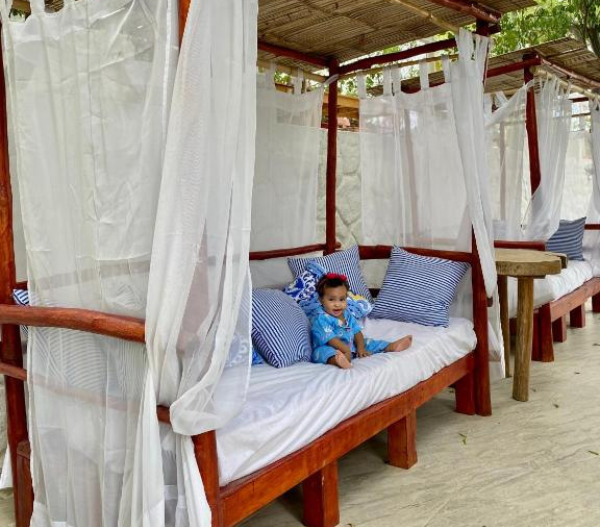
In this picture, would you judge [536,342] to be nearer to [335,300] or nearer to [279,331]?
[335,300]

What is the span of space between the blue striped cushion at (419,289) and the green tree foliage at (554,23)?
4669 mm

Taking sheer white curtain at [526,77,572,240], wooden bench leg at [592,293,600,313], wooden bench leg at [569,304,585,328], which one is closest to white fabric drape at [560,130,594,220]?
wooden bench leg at [592,293,600,313]

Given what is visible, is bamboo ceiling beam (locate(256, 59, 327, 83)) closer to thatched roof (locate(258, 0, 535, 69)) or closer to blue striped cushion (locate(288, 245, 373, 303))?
thatched roof (locate(258, 0, 535, 69))

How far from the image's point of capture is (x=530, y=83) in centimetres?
471

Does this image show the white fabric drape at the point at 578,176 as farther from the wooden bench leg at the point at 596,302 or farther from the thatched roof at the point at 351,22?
the thatched roof at the point at 351,22

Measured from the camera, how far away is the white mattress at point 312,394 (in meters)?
1.96

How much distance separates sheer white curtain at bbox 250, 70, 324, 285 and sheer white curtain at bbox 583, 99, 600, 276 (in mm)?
3416

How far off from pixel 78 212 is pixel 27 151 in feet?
1.07

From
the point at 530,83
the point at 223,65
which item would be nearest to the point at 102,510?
the point at 223,65

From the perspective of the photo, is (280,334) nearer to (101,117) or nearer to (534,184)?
(101,117)

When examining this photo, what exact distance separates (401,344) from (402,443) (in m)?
0.48

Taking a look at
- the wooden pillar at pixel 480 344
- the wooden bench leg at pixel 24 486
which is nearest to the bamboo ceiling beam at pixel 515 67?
the wooden pillar at pixel 480 344

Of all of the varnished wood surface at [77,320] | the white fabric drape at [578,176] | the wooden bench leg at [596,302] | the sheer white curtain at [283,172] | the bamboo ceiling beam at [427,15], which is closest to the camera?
the varnished wood surface at [77,320]

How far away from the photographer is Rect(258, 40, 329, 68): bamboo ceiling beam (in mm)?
3582
